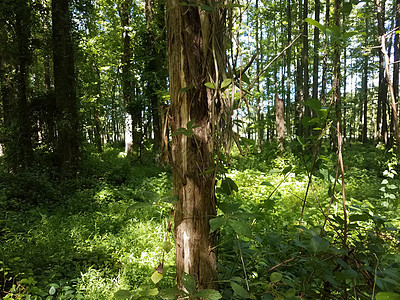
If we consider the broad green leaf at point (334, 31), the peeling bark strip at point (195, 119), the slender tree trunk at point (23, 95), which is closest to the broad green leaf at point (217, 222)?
the peeling bark strip at point (195, 119)

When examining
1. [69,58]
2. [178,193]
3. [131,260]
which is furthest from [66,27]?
[178,193]

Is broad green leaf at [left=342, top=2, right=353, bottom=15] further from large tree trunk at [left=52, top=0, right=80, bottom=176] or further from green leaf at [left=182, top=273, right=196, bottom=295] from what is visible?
large tree trunk at [left=52, top=0, right=80, bottom=176]

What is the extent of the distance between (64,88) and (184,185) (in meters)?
7.36

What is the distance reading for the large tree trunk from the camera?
701 centimetres

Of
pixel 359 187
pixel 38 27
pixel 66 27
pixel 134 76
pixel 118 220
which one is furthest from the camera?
pixel 134 76

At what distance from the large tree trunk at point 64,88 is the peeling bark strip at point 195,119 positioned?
6902 millimetres

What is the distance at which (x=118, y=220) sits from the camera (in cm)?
434

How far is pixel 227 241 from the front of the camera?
1199mm

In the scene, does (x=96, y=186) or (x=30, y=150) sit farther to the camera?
(x=30, y=150)

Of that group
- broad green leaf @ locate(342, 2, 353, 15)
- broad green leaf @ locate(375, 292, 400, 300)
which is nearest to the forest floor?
broad green leaf @ locate(375, 292, 400, 300)

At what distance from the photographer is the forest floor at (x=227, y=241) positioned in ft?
3.76

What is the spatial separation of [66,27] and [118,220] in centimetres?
581

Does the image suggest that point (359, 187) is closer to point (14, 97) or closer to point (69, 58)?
point (69, 58)

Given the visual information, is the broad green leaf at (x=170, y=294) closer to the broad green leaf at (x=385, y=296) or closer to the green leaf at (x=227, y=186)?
the green leaf at (x=227, y=186)
